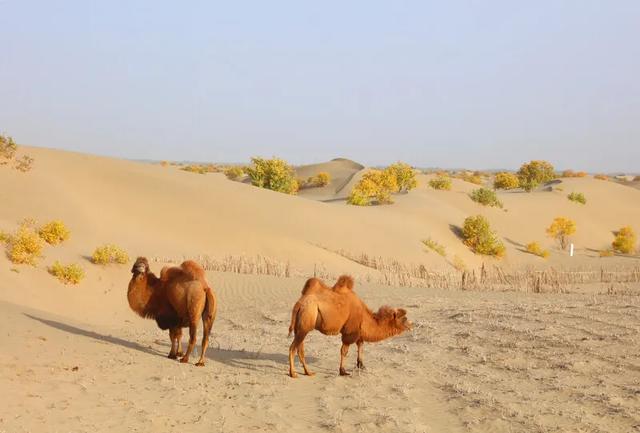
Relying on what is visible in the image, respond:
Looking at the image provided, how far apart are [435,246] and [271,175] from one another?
2066 cm

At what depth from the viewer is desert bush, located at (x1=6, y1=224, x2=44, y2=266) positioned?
16.3 metres

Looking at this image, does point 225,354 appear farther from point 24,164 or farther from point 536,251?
point 536,251

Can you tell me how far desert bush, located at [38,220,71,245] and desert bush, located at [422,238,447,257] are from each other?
63.1 feet

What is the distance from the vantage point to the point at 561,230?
46.4 meters

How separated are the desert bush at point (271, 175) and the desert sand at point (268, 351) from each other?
22307mm

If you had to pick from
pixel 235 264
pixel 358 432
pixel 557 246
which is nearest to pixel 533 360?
pixel 358 432

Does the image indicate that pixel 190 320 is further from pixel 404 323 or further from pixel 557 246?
pixel 557 246

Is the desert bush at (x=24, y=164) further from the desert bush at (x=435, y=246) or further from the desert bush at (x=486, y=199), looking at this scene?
the desert bush at (x=486, y=199)

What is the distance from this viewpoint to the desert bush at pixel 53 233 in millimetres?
19344

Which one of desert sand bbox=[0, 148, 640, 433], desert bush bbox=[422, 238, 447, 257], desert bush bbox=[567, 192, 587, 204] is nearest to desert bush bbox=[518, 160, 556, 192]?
desert bush bbox=[567, 192, 587, 204]

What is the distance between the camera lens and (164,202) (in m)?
31.1

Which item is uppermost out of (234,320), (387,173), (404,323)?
(387,173)

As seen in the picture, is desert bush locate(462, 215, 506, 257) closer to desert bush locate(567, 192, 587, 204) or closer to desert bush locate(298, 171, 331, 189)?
desert bush locate(567, 192, 587, 204)

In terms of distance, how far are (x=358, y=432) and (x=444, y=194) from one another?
45.4 m
